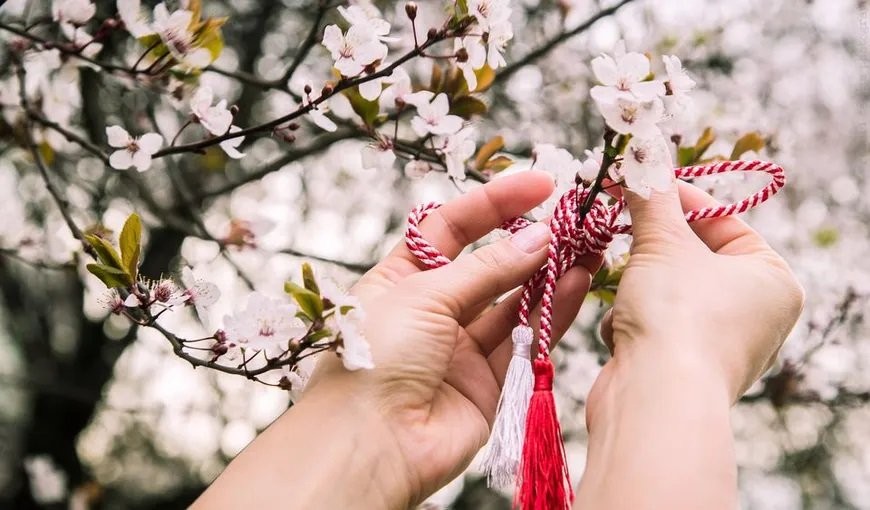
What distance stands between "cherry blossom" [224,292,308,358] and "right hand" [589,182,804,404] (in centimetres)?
40

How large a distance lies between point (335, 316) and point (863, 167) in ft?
12.0

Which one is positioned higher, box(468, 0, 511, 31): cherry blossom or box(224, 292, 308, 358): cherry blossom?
box(468, 0, 511, 31): cherry blossom

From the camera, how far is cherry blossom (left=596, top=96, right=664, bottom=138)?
A: 77 centimetres

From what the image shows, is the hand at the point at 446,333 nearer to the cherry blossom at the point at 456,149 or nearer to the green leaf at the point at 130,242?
the cherry blossom at the point at 456,149

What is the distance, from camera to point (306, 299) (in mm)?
774

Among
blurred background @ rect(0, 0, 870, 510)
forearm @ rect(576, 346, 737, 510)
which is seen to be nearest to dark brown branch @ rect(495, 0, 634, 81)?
blurred background @ rect(0, 0, 870, 510)

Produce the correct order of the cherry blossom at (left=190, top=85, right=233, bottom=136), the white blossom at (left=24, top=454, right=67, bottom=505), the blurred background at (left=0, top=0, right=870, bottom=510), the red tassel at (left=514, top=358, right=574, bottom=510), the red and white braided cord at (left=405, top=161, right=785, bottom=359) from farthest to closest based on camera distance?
the white blossom at (left=24, top=454, right=67, bottom=505)
the blurred background at (left=0, top=0, right=870, bottom=510)
the cherry blossom at (left=190, top=85, right=233, bottom=136)
the red and white braided cord at (left=405, top=161, right=785, bottom=359)
the red tassel at (left=514, top=358, right=574, bottom=510)

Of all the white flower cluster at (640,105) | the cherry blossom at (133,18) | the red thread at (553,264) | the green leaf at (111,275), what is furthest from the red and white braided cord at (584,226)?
the cherry blossom at (133,18)

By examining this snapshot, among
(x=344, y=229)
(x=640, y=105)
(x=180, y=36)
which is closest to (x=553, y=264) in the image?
(x=640, y=105)

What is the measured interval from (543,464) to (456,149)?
55cm

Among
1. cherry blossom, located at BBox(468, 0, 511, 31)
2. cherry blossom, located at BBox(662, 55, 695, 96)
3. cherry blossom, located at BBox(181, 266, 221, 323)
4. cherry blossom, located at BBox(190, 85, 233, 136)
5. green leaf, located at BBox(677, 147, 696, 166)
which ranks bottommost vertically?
green leaf, located at BBox(677, 147, 696, 166)

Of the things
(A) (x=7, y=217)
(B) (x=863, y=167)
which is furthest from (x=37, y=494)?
(B) (x=863, y=167)

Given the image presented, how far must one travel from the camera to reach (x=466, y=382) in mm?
1086

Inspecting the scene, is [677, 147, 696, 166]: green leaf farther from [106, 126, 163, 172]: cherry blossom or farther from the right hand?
[106, 126, 163, 172]: cherry blossom
